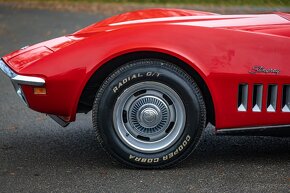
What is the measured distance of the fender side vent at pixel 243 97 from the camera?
A: 4562 mm

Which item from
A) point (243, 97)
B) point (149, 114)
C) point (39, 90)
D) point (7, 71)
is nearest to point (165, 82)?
point (149, 114)

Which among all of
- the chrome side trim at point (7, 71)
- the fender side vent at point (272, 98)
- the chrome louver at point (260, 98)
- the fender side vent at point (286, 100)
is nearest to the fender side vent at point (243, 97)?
the chrome louver at point (260, 98)

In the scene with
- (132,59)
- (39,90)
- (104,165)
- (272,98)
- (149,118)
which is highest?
(132,59)

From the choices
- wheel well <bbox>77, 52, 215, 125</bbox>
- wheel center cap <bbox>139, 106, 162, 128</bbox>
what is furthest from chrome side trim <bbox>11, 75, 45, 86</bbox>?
wheel center cap <bbox>139, 106, 162, 128</bbox>

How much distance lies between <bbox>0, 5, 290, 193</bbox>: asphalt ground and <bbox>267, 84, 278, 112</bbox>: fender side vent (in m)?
0.45

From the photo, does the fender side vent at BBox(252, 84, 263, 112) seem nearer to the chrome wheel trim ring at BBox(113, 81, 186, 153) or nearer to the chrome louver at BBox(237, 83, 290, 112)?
the chrome louver at BBox(237, 83, 290, 112)

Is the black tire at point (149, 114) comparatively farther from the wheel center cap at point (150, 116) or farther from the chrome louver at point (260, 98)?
the chrome louver at point (260, 98)

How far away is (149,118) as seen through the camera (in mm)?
4668

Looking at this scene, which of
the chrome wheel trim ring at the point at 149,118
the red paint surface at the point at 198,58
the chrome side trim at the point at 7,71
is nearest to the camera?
the red paint surface at the point at 198,58

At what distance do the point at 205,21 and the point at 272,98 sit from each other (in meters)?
0.75

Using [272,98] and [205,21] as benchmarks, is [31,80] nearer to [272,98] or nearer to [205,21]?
[205,21]

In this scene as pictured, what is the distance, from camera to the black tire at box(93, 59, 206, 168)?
4.59m

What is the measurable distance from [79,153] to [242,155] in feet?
4.17

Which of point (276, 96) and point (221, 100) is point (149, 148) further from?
point (276, 96)
